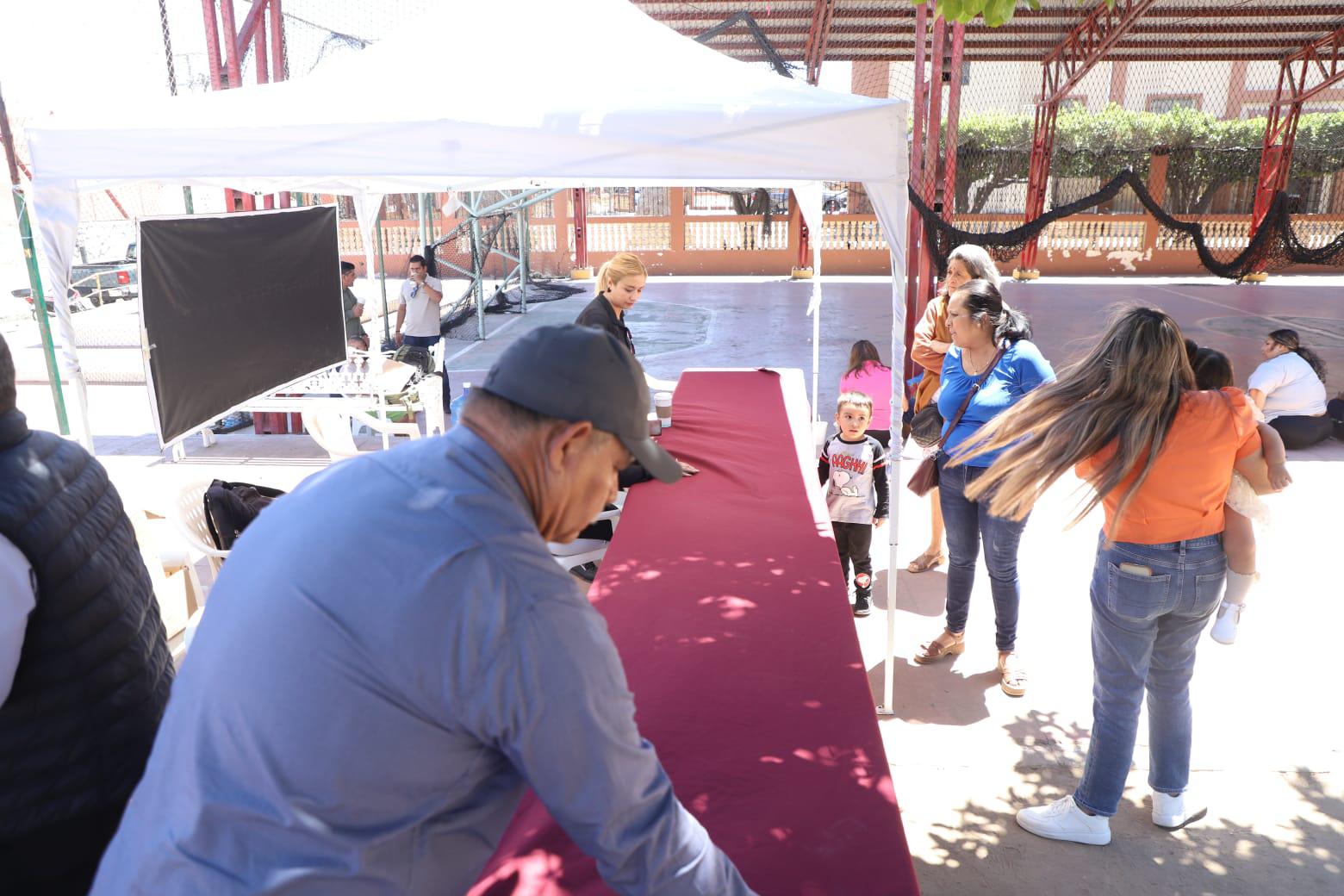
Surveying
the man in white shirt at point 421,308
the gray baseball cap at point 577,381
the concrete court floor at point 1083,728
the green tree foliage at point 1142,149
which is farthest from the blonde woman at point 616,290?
the green tree foliage at point 1142,149

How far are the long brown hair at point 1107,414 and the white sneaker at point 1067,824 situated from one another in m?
1.06

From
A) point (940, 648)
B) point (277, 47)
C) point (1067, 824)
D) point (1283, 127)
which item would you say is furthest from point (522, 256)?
point (1283, 127)

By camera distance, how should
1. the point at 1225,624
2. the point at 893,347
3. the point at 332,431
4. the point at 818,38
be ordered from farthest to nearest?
the point at 818,38 < the point at 332,431 < the point at 893,347 < the point at 1225,624

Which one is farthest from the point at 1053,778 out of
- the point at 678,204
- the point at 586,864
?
the point at 678,204

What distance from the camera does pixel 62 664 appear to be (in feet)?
5.25

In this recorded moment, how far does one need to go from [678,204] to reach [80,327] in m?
13.7

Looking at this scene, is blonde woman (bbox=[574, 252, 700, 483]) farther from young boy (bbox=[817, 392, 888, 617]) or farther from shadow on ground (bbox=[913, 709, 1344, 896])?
shadow on ground (bbox=[913, 709, 1344, 896])

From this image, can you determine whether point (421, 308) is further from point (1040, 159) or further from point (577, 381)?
point (1040, 159)

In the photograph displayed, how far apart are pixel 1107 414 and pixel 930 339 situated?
288cm

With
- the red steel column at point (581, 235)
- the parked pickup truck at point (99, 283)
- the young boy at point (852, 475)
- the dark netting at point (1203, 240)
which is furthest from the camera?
the red steel column at point (581, 235)

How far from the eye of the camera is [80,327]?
43.5ft

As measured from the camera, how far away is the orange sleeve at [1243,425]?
105 inches

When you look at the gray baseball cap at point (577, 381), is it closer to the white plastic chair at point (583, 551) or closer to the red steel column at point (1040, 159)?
the white plastic chair at point (583, 551)

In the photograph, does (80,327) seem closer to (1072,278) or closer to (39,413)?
(39,413)
